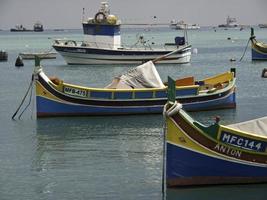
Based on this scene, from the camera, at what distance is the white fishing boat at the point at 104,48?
60478 mm

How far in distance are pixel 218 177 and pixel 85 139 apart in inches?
358

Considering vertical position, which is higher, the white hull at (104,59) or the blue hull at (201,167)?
the blue hull at (201,167)

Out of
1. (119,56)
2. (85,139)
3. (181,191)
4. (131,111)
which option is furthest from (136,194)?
(119,56)

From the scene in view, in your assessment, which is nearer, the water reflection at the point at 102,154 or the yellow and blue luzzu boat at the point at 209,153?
the yellow and blue luzzu boat at the point at 209,153

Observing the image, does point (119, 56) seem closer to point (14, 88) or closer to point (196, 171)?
point (14, 88)

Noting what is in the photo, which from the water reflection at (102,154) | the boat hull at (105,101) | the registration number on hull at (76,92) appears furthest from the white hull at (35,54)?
the water reflection at (102,154)

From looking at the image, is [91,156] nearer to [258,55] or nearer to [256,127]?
[256,127]

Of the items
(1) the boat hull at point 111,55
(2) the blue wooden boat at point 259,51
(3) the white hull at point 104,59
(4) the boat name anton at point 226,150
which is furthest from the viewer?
(2) the blue wooden boat at point 259,51

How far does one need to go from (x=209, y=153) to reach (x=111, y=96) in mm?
13078

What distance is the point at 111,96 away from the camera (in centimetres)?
2895

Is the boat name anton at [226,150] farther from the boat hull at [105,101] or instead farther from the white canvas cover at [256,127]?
the boat hull at [105,101]

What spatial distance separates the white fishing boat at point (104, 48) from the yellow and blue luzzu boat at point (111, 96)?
30.5m

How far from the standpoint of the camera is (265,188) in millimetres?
16750

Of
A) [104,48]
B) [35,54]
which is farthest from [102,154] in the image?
[35,54]
